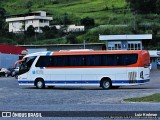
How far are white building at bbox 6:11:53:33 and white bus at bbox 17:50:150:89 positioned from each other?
105945mm

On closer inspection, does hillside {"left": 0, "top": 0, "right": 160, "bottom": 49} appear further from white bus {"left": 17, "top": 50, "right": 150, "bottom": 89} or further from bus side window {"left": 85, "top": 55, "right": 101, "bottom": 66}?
bus side window {"left": 85, "top": 55, "right": 101, "bottom": 66}

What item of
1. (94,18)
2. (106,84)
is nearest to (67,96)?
(106,84)

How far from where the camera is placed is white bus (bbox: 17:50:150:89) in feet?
102

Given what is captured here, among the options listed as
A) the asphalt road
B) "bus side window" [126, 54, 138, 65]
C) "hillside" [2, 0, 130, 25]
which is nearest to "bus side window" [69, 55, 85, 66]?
"bus side window" [126, 54, 138, 65]

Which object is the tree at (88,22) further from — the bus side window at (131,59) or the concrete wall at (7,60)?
the bus side window at (131,59)

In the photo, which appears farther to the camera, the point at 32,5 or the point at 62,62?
the point at 32,5

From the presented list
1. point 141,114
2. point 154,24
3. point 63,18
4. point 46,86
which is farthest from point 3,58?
point 63,18

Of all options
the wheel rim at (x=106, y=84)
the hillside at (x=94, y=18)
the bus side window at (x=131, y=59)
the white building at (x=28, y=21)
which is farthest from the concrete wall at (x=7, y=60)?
the white building at (x=28, y=21)

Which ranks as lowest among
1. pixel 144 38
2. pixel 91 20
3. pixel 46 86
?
pixel 46 86

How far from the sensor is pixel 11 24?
6088 inches

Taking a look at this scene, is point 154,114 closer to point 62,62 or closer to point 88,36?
point 62,62

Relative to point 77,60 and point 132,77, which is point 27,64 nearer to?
point 77,60

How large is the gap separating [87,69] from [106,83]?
170 cm

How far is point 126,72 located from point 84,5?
146665mm
